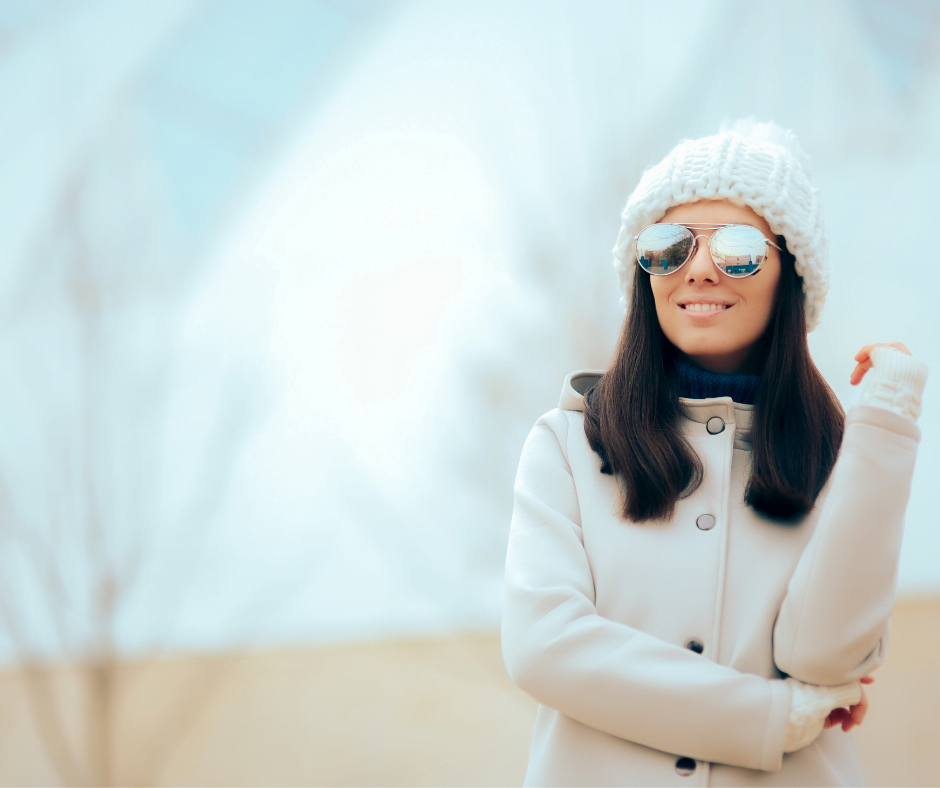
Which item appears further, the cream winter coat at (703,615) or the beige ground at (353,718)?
the beige ground at (353,718)

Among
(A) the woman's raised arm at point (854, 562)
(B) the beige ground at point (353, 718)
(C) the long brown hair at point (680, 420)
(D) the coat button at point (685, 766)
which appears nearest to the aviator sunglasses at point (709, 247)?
(C) the long brown hair at point (680, 420)

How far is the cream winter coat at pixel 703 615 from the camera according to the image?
1.28 meters

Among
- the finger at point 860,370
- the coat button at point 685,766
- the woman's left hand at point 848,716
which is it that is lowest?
the coat button at point 685,766

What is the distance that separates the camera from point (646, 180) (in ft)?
5.76

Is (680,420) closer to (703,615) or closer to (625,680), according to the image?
(703,615)

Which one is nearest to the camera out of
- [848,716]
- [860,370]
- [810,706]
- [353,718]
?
[810,706]

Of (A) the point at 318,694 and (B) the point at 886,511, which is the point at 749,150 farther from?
(A) the point at 318,694

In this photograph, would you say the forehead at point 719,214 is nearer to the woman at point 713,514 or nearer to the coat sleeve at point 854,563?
the woman at point 713,514

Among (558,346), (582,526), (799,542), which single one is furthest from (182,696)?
(799,542)

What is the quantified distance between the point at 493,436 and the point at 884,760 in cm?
234

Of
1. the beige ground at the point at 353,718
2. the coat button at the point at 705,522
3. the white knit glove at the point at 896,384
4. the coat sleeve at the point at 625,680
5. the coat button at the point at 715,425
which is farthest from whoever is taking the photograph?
the beige ground at the point at 353,718

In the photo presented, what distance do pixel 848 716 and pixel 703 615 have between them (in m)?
0.30

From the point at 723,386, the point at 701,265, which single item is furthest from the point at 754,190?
the point at 723,386

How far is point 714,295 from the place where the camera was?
1.62 metres
